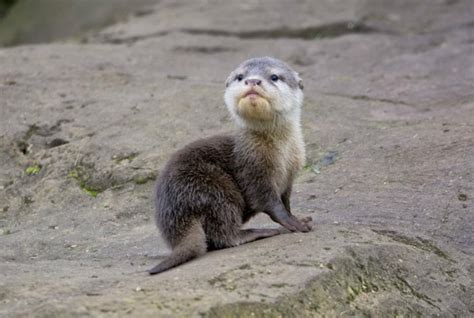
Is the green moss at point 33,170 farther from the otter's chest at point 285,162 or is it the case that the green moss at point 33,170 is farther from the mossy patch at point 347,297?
the mossy patch at point 347,297

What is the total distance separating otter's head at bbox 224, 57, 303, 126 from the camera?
5.18 meters

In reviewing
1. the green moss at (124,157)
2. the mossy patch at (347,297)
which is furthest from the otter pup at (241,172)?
the green moss at (124,157)

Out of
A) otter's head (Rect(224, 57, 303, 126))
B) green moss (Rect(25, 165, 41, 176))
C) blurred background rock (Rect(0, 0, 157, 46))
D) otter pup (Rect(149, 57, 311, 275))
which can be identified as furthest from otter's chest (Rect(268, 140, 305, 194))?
blurred background rock (Rect(0, 0, 157, 46))

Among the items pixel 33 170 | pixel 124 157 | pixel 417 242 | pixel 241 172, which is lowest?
pixel 33 170

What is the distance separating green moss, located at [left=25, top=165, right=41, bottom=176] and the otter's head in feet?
6.79

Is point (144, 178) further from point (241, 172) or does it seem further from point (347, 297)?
point (347, 297)

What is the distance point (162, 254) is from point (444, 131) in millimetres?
2417

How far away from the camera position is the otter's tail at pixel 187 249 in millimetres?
4508

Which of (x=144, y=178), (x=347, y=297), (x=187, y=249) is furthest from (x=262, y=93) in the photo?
(x=144, y=178)

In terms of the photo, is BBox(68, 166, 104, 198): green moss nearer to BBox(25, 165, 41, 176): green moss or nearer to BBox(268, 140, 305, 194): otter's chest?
BBox(25, 165, 41, 176): green moss

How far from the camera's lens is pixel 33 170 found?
7023 mm

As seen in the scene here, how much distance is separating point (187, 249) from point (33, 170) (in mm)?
2633

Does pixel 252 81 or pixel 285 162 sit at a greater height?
pixel 252 81

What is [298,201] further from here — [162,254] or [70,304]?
[70,304]
